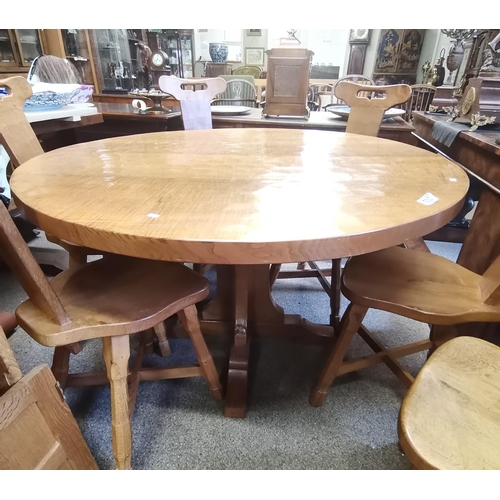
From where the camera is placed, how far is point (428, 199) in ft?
2.61

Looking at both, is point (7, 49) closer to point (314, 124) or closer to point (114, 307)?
point (314, 124)

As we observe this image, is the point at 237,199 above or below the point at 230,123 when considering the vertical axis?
above

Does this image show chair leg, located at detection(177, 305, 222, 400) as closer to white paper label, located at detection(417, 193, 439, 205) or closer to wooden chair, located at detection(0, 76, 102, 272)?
wooden chair, located at detection(0, 76, 102, 272)

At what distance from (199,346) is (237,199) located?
52 centimetres

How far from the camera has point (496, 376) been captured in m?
0.65

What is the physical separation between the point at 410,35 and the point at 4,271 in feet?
24.6

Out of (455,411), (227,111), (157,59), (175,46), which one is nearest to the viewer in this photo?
(455,411)

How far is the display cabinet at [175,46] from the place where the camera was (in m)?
5.62

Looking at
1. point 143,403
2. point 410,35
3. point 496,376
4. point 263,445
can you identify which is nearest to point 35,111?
point 143,403

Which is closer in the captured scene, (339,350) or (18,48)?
(339,350)

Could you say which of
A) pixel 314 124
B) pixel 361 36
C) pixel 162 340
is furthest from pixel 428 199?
pixel 361 36

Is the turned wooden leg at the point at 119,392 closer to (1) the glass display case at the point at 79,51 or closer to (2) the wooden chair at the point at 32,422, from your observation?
(2) the wooden chair at the point at 32,422

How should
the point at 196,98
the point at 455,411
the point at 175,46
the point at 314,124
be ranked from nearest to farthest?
the point at 455,411 < the point at 196,98 < the point at 314,124 < the point at 175,46

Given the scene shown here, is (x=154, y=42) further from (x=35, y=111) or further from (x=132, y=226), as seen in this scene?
(x=132, y=226)
